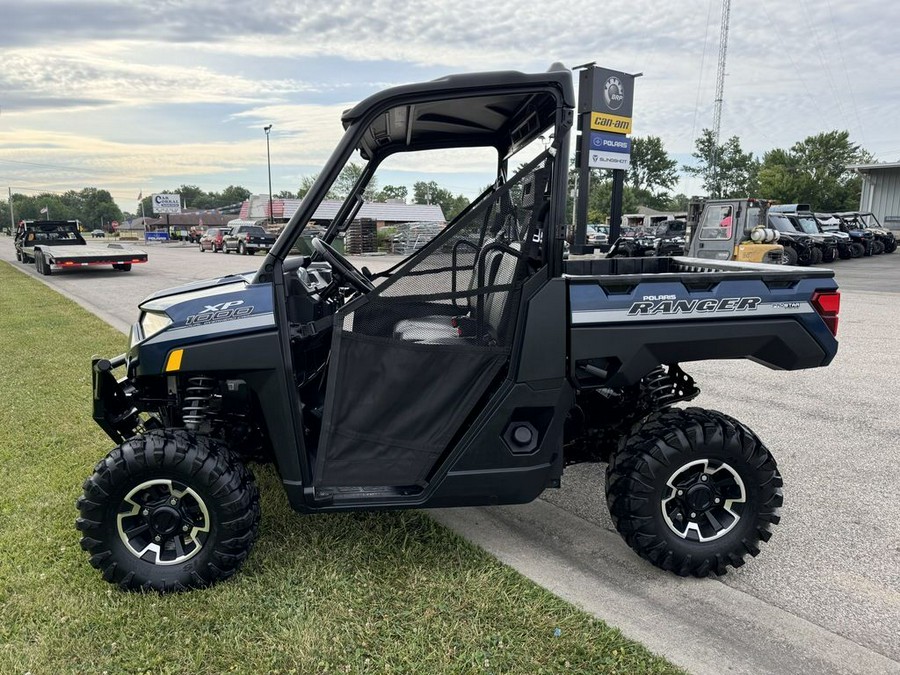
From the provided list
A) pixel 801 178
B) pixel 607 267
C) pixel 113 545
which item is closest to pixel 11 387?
pixel 113 545

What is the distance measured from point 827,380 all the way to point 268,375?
5.84 meters

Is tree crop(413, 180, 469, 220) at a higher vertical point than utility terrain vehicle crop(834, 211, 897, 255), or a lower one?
lower

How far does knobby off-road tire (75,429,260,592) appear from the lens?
2646mm

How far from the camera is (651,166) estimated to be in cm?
8650

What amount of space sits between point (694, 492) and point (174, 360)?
236 cm

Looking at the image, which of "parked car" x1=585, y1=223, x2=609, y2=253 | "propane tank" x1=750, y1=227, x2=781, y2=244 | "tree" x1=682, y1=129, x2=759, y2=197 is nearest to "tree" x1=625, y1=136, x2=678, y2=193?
"tree" x1=682, y1=129, x2=759, y2=197

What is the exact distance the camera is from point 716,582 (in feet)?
9.51

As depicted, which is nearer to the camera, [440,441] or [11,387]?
[440,441]

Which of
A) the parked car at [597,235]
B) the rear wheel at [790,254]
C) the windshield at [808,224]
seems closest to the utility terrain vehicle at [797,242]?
the rear wheel at [790,254]

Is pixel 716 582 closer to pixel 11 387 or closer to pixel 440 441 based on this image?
pixel 440 441

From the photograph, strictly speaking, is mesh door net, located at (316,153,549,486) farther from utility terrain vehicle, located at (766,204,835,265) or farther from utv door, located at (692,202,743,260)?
utility terrain vehicle, located at (766,204,835,265)

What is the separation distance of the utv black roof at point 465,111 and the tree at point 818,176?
200 ft

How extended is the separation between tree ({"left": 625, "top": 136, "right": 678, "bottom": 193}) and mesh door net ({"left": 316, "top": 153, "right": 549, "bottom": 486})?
290 ft

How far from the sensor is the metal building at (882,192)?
35.8 m
